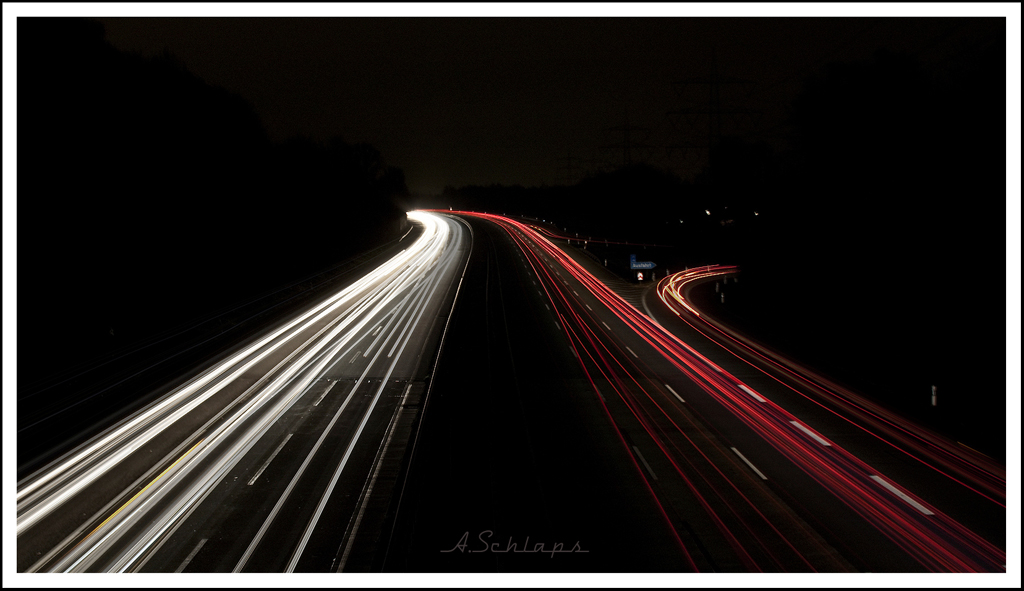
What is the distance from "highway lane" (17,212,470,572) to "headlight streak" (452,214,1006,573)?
5741mm

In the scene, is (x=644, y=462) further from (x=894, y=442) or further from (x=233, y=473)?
(x=233, y=473)

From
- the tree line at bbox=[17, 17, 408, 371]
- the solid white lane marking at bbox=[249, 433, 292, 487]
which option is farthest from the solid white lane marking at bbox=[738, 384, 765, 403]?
the tree line at bbox=[17, 17, 408, 371]

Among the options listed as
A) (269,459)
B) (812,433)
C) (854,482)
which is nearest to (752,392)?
(812,433)

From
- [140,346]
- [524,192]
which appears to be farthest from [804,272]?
[524,192]

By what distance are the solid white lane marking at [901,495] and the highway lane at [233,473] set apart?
8.72 metres

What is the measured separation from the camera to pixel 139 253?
23078 mm

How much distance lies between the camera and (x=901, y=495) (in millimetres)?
9812

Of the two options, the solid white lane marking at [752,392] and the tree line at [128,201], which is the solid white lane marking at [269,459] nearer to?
the tree line at [128,201]

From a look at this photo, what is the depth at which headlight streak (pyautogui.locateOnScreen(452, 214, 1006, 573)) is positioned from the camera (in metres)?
8.27

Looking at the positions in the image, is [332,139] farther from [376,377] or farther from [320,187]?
[376,377]

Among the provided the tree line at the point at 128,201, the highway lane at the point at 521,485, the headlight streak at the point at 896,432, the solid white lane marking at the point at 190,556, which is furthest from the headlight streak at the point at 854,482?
the tree line at the point at 128,201

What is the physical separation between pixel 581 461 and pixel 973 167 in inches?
740

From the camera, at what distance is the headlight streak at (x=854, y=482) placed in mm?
8273

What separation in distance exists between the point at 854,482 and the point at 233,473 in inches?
436
